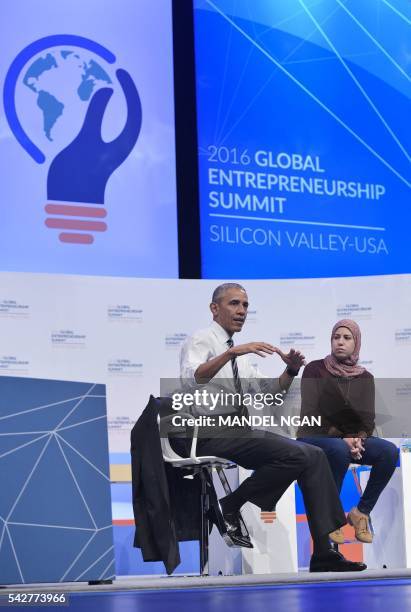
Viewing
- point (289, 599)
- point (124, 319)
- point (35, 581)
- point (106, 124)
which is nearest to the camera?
point (289, 599)

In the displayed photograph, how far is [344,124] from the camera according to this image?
24.7 feet

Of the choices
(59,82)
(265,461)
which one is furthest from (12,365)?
(265,461)

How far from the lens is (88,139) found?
7.11 metres

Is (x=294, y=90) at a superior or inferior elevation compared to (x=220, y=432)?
superior

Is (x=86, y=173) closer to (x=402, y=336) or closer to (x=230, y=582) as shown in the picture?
(x=402, y=336)

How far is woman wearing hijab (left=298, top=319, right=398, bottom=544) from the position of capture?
5.02 metres

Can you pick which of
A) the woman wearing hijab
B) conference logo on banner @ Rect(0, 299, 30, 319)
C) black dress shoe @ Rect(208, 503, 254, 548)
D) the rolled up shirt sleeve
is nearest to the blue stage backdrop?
conference logo on banner @ Rect(0, 299, 30, 319)

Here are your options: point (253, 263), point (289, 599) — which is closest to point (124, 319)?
point (253, 263)

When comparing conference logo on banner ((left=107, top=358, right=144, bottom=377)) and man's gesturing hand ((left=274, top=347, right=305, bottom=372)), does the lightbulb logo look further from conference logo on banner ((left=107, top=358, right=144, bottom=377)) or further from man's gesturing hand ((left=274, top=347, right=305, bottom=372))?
man's gesturing hand ((left=274, top=347, right=305, bottom=372))

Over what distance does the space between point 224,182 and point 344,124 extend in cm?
105

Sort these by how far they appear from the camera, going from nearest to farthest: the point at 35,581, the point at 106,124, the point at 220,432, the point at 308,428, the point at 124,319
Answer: the point at 35,581
the point at 220,432
the point at 308,428
the point at 124,319
the point at 106,124

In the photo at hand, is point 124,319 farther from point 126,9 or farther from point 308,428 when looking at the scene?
point 126,9

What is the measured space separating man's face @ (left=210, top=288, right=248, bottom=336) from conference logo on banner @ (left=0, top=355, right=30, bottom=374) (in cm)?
178

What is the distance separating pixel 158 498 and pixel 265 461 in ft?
1.67
